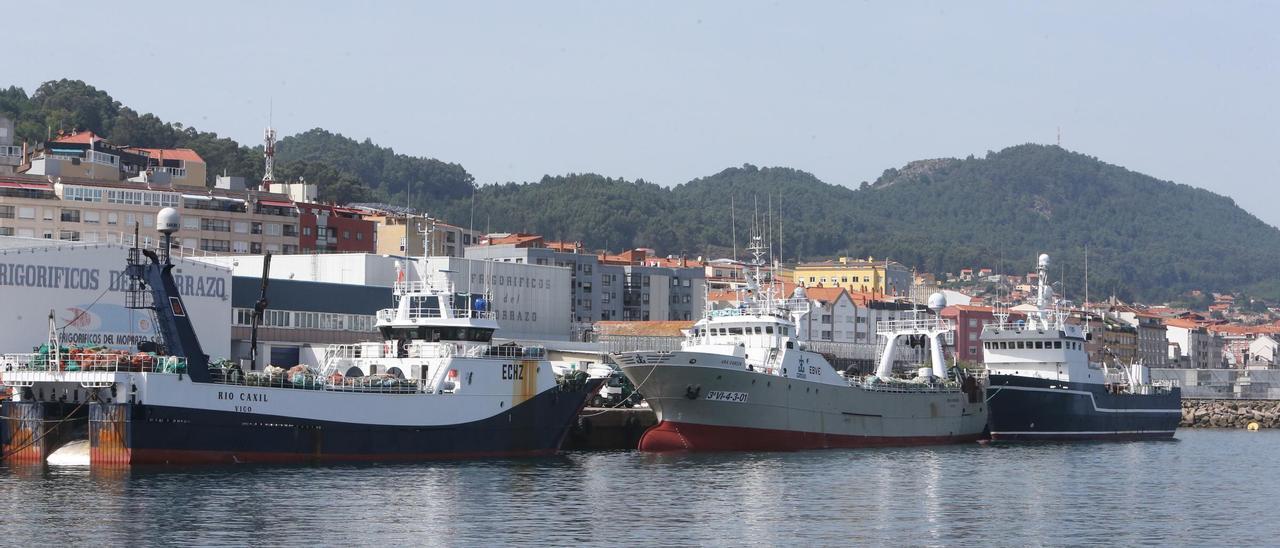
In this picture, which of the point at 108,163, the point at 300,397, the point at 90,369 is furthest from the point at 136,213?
the point at 90,369

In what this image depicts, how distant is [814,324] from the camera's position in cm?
14875

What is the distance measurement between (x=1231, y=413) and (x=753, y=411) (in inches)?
2564

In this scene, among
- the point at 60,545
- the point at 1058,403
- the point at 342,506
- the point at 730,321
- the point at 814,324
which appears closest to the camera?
the point at 60,545

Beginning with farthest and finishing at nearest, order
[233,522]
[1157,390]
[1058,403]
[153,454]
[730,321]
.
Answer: [1157,390], [1058,403], [730,321], [153,454], [233,522]

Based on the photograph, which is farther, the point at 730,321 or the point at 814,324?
the point at 814,324

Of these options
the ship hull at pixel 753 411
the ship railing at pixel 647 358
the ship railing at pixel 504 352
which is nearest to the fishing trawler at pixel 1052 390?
the ship hull at pixel 753 411

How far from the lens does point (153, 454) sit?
161ft

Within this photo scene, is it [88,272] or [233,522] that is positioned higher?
[88,272]

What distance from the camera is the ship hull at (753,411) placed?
209 feet

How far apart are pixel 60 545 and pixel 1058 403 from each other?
56959mm

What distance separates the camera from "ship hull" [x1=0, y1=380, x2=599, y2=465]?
48938 mm

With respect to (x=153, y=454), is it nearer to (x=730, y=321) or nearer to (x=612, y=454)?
(x=612, y=454)

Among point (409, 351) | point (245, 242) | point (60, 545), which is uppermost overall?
point (245, 242)

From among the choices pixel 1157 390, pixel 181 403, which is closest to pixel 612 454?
pixel 181 403
